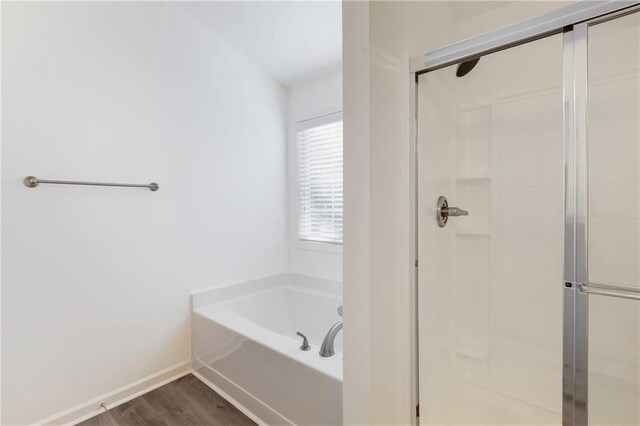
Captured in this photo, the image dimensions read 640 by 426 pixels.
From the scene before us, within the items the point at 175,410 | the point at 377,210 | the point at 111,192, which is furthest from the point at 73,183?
the point at 377,210

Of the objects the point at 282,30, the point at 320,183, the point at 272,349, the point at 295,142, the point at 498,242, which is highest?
the point at 282,30

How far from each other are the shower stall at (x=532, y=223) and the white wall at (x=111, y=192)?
1.55 meters

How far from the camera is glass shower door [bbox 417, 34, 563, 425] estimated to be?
149cm

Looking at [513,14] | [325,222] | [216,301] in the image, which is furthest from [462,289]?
[216,301]

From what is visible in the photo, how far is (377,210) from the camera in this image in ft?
3.42

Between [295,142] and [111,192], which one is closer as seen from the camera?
[111,192]

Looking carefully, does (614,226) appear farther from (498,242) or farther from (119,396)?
(119,396)

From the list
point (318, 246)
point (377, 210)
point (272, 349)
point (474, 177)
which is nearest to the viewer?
point (377, 210)

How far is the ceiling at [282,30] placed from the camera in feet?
6.59

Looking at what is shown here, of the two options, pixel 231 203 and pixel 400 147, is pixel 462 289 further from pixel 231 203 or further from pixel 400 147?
pixel 231 203

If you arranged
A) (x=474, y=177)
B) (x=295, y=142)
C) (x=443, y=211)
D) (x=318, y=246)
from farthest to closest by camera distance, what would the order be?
(x=295, y=142) → (x=318, y=246) → (x=474, y=177) → (x=443, y=211)

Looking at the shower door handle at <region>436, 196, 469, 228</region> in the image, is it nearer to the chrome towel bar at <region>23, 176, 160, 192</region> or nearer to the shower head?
the shower head

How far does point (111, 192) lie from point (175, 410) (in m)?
1.26

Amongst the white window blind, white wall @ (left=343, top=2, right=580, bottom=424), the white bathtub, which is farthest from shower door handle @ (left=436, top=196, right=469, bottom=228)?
the white window blind
